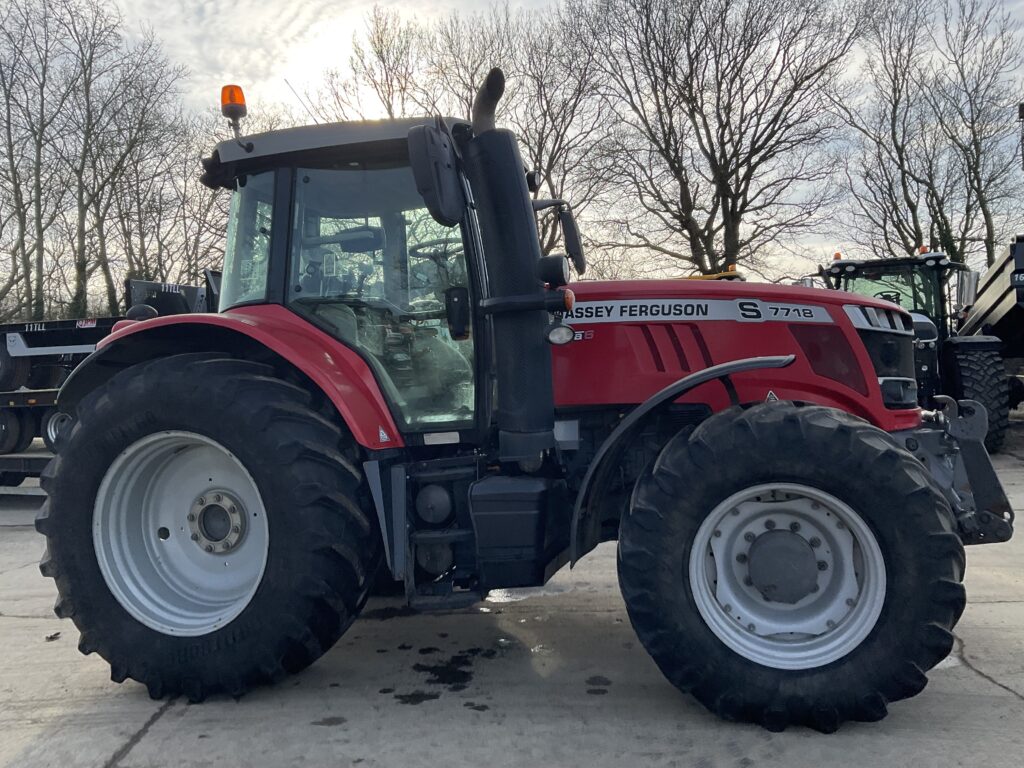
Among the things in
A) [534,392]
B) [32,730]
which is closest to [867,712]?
[534,392]

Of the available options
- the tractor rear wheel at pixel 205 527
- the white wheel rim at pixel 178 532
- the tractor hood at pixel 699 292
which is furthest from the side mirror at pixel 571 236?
the white wheel rim at pixel 178 532

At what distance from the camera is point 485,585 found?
3.08m

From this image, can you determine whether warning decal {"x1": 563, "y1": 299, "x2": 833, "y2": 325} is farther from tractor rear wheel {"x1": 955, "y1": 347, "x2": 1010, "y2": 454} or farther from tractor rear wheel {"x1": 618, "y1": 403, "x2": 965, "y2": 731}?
tractor rear wheel {"x1": 955, "y1": 347, "x2": 1010, "y2": 454}

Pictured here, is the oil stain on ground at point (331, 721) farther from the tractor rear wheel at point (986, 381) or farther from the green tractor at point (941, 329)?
the tractor rear wheel at point (986, 381)

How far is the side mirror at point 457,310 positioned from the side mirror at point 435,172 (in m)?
0.33

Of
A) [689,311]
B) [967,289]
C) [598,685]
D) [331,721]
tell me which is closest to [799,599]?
[598,685]

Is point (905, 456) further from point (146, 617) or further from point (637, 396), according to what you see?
point (146, 617)

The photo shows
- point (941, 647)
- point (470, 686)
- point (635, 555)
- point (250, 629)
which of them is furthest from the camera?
point (470, 686)

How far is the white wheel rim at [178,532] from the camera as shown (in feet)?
10.4

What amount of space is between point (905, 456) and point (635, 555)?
3.18 feet

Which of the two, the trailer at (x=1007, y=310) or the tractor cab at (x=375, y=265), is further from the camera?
the trailer at (x=1007, y=310)

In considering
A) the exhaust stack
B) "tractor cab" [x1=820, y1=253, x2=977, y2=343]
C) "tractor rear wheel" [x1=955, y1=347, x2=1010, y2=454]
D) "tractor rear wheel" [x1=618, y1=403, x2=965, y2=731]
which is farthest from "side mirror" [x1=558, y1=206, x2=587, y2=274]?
"tractor cab" [x1=820, y1=253, x2=977, y2=343]

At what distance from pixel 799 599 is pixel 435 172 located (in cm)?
201

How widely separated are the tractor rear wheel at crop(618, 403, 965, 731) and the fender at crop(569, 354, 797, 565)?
0.50 ft
